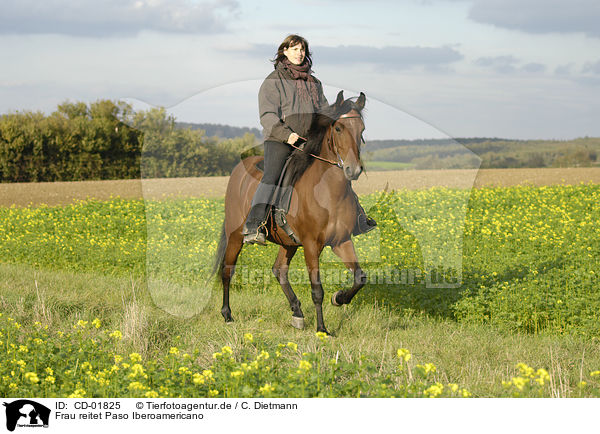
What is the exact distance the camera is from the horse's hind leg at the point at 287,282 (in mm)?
7293

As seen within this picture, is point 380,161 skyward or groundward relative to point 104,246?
skyward

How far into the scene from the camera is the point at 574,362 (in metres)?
Result: 6.45

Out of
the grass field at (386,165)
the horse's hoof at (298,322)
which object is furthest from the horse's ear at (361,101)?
the horse's hoof at (298,322)

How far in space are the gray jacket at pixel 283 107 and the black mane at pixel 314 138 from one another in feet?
0.29

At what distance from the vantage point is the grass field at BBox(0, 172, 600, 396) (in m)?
4.97

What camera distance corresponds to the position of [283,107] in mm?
6230

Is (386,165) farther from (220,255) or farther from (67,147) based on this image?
(67,147)

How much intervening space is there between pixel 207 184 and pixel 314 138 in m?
3.30

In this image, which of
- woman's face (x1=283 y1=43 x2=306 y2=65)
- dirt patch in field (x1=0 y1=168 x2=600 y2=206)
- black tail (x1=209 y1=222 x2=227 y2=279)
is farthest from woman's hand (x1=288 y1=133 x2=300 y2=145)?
black tail (x1=209 y1=222 x2=227 y2=279)

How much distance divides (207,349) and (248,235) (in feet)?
5.14

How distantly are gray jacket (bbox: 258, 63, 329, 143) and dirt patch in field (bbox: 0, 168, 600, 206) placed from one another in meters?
0.95

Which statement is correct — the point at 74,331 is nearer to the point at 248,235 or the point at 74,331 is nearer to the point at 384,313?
the point at 248,235

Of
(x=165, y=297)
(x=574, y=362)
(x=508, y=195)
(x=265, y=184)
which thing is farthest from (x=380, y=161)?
(x=508, y=195)
